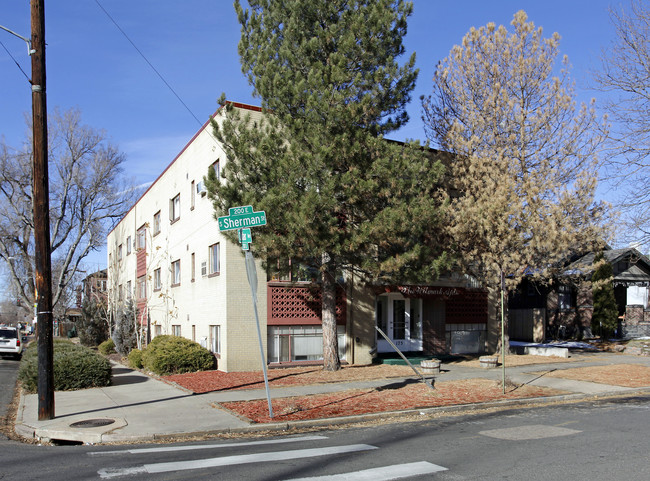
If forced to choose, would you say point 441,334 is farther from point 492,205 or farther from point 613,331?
point 613,331

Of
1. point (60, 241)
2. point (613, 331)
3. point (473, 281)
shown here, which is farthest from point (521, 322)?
point (60, 241)

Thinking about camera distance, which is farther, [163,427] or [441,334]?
[441,334]

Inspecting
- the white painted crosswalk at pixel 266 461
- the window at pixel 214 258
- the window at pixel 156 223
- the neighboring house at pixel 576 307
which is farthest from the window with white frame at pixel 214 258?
the neighboring house at pixel 576 307

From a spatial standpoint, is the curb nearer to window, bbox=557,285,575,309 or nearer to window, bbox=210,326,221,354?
window, bbox=210,326,221,354

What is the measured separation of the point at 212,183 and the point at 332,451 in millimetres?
9153

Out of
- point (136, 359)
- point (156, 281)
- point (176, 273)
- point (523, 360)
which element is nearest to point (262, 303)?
point (136, 359)

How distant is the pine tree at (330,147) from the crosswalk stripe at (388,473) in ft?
25.6

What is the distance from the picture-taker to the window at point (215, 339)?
19244 millimetres

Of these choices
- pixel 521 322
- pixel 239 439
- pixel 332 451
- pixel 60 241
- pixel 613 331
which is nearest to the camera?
pixel 332 451

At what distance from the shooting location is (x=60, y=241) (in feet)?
147

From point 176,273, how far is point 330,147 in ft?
45.0

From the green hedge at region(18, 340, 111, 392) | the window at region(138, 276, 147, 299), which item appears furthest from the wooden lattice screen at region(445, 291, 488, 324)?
the window at region(138, 276, 147, 299)

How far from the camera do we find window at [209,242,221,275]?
19.9 meters

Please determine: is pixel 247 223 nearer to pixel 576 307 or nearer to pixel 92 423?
pixel 92 423
